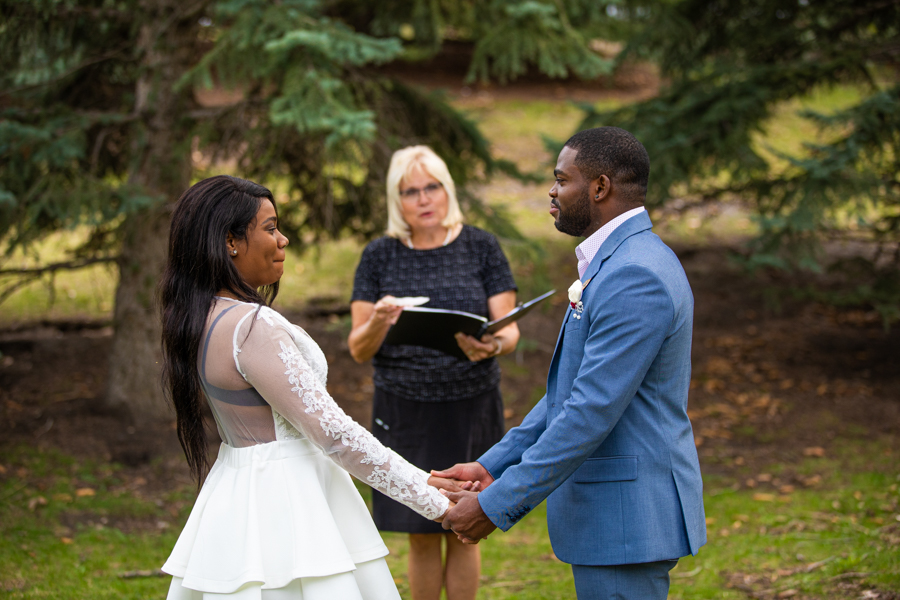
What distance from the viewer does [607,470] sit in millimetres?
2316

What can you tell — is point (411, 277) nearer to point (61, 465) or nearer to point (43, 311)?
point (61, 465)

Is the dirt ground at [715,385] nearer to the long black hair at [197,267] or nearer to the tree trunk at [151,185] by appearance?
the tree trunk at [151,185]

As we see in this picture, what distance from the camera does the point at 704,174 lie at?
23.0 feet

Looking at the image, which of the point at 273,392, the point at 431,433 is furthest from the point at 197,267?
the point at 431,433

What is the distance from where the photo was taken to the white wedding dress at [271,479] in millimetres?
2318

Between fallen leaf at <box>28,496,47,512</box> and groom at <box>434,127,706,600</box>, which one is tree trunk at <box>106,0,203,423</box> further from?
groom at <box>434,127,706,600</box>

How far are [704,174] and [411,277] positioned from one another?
424 centimetres

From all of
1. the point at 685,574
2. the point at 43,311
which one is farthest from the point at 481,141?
the point at 43,311

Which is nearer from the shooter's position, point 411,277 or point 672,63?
point 411,277

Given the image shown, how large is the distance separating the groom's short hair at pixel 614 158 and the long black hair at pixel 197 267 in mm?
1051

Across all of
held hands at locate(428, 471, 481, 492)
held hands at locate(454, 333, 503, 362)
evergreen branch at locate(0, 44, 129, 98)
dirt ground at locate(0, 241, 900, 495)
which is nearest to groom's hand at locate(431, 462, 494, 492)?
held hands at locate(428, 471, 481, 492)

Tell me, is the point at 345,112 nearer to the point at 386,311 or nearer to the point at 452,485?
the point at 386,311

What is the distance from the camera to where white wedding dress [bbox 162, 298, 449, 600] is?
232 centimetres

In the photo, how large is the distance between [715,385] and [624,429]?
608cm
